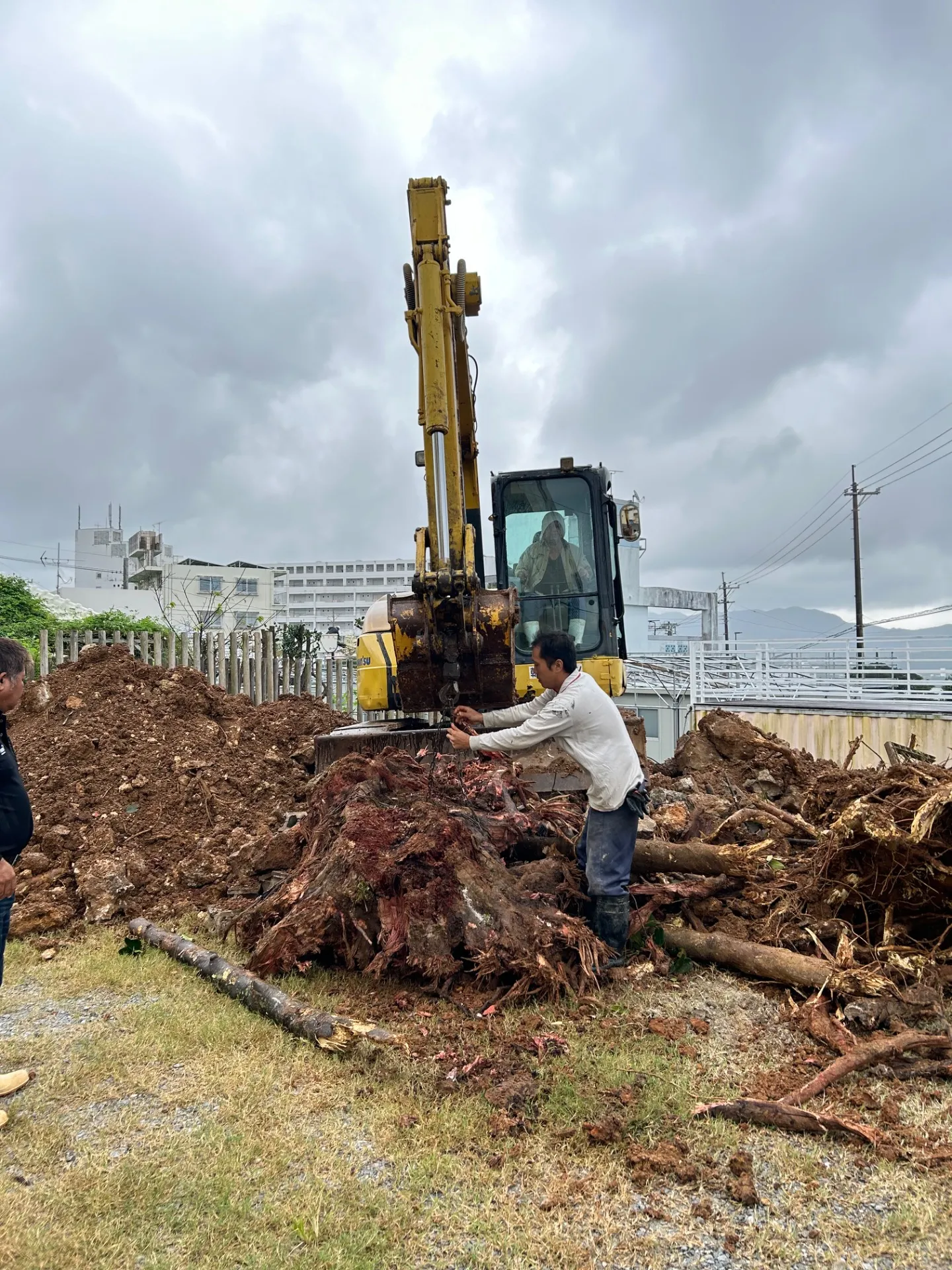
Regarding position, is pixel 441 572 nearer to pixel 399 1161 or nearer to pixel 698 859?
pixel 698 859

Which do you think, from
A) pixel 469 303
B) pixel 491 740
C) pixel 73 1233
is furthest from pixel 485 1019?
pixel 469 303

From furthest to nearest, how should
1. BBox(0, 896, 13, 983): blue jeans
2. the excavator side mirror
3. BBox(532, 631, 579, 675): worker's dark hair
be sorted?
the excavator side mirror → BBox(532, 631, 579, 675): worker's dark hair → BBox(0, 896, 13, 983): blue jeans

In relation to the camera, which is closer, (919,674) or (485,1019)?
(485,1019)

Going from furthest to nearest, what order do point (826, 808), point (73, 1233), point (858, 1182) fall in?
point (826, 808), point (858, 1182), point (73, 1233)

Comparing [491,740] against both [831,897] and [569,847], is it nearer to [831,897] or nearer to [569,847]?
[569,847]

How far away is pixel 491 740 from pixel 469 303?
4.28 metres

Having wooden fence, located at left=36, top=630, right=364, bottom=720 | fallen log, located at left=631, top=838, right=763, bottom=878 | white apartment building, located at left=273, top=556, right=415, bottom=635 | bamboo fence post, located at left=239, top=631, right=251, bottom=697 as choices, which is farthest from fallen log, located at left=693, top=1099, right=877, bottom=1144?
white apartment building, located at left=273, top=556, right=415, bottom=635

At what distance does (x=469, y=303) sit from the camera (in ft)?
23.7

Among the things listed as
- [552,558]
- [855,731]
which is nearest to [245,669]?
[552,558]

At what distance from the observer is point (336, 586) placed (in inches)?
3752

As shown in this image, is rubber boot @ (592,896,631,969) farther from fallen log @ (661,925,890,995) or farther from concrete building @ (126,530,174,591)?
concrete building @ (126,530,174,591)

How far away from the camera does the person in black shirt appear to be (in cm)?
330

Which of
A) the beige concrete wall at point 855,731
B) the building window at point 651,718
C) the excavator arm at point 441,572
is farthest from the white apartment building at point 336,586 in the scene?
the excavator arm at point 441,572

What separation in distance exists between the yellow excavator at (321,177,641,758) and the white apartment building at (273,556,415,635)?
7983 centimetres
